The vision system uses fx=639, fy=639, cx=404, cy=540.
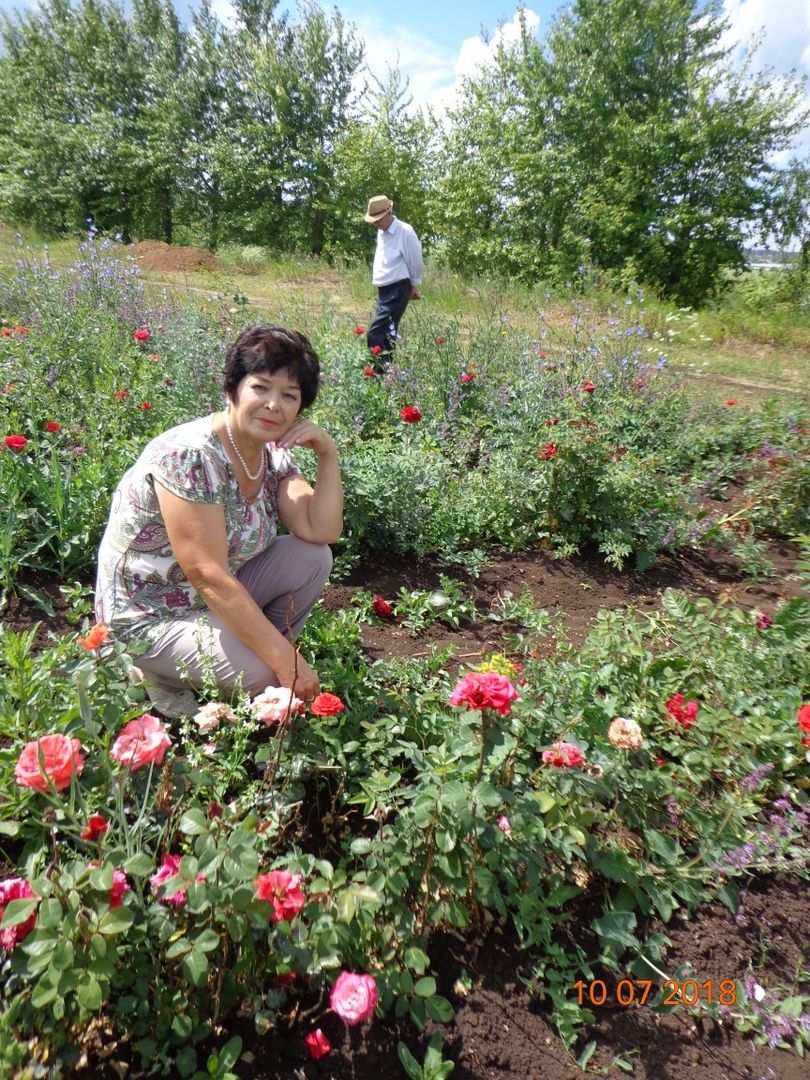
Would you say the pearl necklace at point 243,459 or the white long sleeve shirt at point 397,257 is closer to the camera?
the pearl necklace at point 243,459

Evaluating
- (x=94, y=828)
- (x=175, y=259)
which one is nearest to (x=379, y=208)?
(x=94, y=828)

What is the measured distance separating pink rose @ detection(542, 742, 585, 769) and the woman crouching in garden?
635mm

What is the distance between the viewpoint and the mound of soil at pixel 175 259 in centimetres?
1442

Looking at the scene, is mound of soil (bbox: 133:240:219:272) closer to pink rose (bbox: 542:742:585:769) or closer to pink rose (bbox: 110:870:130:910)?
pink rose (bbox: 542:742:585:769)

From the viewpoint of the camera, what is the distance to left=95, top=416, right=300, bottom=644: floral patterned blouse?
1.76 m

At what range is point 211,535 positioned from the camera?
1753mm

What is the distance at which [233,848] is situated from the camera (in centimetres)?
111

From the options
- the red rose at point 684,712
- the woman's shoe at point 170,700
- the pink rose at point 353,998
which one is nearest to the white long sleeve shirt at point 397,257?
the woman's shoe at point 170,700

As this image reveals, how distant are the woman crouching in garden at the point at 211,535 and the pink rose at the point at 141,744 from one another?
Result: 37cm

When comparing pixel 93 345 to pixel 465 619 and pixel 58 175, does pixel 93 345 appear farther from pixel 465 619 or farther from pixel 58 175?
pixel 58 175

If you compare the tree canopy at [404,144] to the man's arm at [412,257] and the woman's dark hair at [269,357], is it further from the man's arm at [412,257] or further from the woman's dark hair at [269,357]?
the woman's dark hair at [269,357]

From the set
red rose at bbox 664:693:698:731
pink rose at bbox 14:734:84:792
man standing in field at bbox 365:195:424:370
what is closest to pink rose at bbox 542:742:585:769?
red rose at bbox 664:693:698:731

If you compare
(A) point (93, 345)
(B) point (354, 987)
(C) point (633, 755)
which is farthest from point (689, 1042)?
(A) point (93, 345)

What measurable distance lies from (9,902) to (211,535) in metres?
0.95
